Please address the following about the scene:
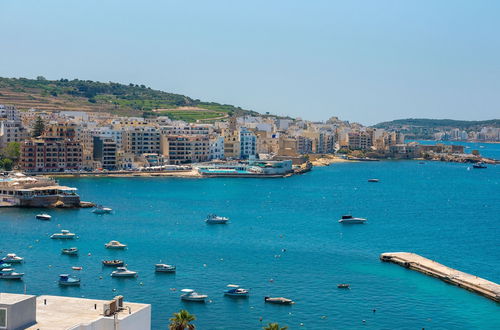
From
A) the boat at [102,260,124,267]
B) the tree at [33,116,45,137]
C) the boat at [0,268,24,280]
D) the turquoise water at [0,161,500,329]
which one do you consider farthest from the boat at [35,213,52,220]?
the tree at [33,116,45,137]

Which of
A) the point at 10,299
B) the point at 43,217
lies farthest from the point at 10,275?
the point at 10,299

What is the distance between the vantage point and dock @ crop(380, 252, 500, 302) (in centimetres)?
2875

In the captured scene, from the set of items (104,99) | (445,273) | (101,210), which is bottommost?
(445,273)

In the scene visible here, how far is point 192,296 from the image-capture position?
26562mm

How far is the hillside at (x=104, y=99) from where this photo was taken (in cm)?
13338

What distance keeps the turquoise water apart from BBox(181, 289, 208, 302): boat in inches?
13.8

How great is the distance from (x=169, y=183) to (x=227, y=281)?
44.2m

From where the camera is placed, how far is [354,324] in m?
24.6

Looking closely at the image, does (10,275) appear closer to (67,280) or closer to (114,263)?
(67,280)

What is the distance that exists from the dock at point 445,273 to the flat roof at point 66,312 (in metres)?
17.8

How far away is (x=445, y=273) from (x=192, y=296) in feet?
36.8

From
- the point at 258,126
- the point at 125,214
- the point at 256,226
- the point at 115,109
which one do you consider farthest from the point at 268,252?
the point at 115,109

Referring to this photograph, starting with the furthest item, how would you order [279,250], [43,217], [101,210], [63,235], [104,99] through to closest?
1. [104,99]
2. [101,210]
3. [43,217]
4. [63,235]
5. [279,250]

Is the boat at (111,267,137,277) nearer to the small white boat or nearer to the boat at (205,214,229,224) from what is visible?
the small white boat
